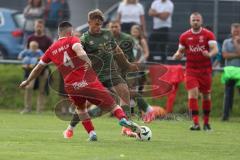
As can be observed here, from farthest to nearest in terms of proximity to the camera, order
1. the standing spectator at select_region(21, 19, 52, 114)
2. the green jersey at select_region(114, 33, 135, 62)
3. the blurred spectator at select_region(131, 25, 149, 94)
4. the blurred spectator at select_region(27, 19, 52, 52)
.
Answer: the blurred spectator at select_region(27, 19, 52, 52) < the standing spectator at select_region(21, 19, 52, 114) < the blurred spectator at select_region(131, 25, 149, 94) < the green jersey at select_region(114, 33, 135, 62)

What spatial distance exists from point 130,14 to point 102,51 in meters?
9.53

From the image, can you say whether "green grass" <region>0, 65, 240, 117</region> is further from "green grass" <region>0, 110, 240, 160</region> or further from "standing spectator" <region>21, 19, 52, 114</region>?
"green grass" <region>0, 110, 240, 160</region>

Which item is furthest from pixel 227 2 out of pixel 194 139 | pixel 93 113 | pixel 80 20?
pixel 194 139

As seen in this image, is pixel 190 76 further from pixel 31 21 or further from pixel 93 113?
pixel 31 21

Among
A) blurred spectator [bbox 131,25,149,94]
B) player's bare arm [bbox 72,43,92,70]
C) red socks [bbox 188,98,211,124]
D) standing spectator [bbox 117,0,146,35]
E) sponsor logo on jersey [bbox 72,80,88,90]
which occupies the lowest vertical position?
red socks [bbox 188,98,211,124]

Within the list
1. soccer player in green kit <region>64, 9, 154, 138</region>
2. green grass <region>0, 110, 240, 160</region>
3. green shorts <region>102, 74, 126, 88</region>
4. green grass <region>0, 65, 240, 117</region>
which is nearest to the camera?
green grass <region>0, 110, 240, 160</region>

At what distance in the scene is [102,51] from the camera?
15.8 meters

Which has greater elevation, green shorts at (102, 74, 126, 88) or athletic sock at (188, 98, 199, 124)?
green shorts at (102, 74, 126, 88)

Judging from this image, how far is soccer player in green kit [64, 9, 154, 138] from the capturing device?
15567mm

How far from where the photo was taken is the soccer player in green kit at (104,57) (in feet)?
51.1

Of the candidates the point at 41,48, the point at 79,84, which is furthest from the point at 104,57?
the point at 41,48

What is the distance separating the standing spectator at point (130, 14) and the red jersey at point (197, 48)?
568cm

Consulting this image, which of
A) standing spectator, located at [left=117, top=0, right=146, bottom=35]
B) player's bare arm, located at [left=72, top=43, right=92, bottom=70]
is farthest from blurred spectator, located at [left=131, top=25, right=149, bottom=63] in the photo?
player's bare arm, located at [left=72, top=43, right=92, bottom=70]

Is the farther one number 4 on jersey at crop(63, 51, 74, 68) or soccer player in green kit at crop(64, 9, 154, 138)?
soccer player in green kit at crop(64, 9, 154, 138)
